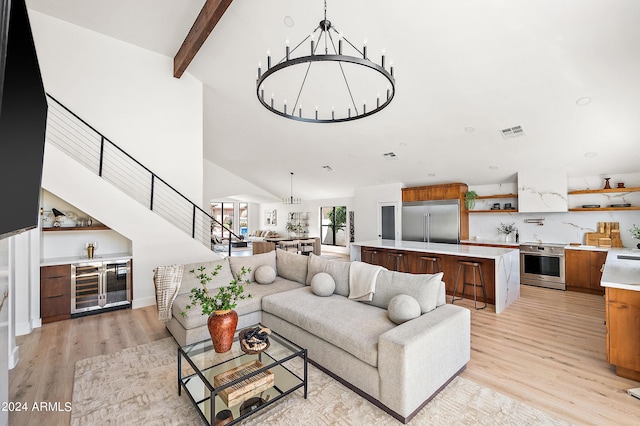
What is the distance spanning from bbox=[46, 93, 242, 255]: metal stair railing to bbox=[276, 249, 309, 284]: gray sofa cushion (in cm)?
173

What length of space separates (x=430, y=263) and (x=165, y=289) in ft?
14.4

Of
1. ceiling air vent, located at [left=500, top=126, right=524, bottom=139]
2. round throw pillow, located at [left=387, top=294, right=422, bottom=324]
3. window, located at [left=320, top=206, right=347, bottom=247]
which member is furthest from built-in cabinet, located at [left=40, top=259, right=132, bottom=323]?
window, located at [left=320, top=206, right=347, bottom=247]

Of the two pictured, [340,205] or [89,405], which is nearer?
[89,405]

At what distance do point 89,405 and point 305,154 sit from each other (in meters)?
6.16

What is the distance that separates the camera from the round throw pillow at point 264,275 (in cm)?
404

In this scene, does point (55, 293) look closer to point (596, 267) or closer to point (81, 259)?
point (81, 259)

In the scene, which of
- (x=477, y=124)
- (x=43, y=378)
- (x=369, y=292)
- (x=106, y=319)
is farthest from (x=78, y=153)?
(x=477, y=124)

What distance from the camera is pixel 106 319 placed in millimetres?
4074

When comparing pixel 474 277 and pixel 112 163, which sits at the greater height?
pixel 112 163

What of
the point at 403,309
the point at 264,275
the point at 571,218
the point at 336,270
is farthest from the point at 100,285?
the point at 571,218

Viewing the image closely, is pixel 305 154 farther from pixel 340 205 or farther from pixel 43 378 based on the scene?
pixel 43 378

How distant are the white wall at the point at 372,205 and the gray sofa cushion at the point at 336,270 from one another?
15.7 feet

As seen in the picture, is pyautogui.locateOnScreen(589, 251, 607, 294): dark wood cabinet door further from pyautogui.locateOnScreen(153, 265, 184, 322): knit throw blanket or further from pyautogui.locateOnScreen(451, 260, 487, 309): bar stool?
pyautogui.locateOnScreen(153, 265, 184, 322): knit throw blanket

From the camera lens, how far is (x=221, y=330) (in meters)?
2.28
